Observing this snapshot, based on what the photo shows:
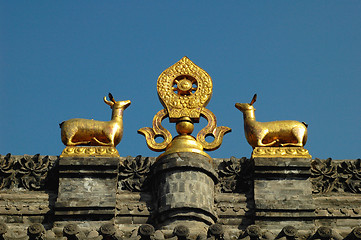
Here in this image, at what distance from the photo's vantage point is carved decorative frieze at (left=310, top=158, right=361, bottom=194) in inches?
1024

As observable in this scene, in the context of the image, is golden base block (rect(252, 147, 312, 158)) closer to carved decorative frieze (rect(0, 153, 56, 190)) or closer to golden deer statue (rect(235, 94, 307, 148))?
golden deer statue (rect(235, 94, 307, 148))

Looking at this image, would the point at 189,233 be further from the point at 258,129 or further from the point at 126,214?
the point at 258,129

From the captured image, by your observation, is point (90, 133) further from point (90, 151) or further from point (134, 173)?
point (134, 173)

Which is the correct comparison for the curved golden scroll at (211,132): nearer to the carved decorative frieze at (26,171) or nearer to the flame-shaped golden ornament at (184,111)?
the flame-shaped golden ornament at (184,111)

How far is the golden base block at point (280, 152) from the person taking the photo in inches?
1011

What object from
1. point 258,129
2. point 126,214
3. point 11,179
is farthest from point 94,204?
point 258,129

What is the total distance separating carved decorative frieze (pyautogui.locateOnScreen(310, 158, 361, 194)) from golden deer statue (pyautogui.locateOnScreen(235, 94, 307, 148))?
2.60 feet

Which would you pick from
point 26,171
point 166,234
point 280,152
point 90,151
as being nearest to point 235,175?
point 280,152

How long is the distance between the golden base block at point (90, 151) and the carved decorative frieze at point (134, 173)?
1.60ft

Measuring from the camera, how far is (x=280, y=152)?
25.8 metres

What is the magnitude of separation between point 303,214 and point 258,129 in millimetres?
2713

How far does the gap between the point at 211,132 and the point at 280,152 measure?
192cm

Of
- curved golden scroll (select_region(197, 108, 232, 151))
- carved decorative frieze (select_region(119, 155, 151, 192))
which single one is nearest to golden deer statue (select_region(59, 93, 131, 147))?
carved decorative frieze (select_region(119, 155, 151, 192))

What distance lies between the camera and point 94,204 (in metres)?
24.6
